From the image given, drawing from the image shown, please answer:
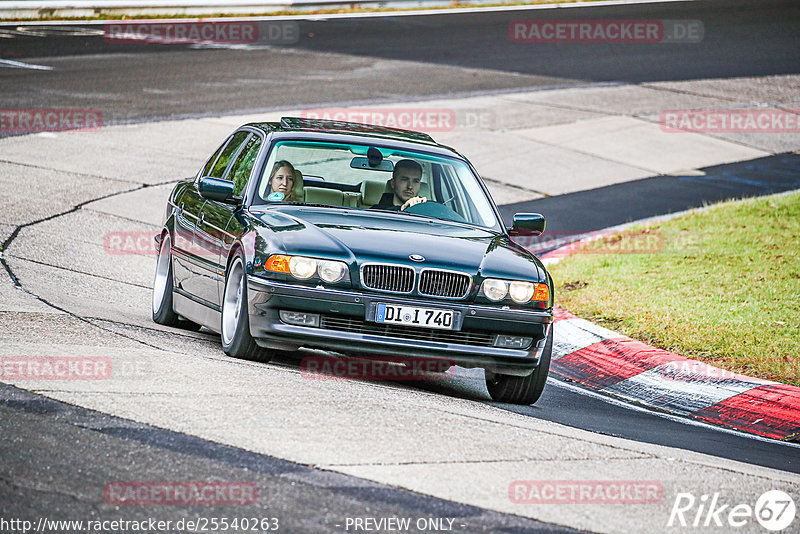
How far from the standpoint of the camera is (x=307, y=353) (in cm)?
861

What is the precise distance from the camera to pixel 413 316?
7.28m

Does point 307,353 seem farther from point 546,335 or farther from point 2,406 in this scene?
point 2,406

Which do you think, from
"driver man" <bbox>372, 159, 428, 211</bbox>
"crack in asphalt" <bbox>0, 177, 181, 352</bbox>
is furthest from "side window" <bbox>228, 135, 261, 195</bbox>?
"crack in asphalt" <bbox>0, 177, 181, 352</bbox>

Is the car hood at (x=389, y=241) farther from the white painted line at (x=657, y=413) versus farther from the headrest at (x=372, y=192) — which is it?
the white painted line at (x=657, y=413)

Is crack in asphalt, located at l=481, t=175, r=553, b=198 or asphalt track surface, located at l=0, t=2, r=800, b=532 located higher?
asphalt track surface, located at l=0, t=2, r=800, b=532

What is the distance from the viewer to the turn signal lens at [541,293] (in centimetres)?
756

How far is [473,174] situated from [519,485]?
3.84 metres

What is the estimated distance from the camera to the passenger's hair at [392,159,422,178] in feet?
28.4

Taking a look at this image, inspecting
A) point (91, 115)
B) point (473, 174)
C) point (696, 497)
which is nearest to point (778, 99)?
point (91, 115)

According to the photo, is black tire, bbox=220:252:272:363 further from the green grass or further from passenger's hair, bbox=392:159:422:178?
the green grass

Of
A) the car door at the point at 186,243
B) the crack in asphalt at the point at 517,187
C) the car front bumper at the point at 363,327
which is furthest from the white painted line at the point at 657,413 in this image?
the crack in asphalt at the point at 517,187

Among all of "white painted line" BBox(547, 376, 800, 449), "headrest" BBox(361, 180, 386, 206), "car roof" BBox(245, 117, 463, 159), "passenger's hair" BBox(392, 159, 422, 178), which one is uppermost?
"car roof" BBox(245, 117, 463, 159)

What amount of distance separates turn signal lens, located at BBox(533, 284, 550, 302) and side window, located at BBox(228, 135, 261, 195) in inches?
89.1

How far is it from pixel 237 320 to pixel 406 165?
1777mm
